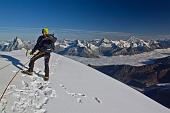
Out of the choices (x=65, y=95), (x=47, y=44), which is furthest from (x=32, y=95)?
(x=47, y=44)

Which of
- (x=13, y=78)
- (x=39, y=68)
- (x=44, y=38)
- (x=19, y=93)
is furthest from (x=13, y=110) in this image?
(x=39, y=68)

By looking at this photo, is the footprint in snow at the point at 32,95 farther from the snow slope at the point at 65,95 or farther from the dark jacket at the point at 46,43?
the dark jacket at the point at 46,43

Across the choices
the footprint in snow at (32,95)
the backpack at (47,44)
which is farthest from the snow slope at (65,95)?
the backpack at (47,44)

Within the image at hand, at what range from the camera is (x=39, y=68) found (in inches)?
928

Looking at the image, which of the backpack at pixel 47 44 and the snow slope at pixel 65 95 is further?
the backpack at pixel 47 44

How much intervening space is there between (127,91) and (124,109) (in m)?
5.63

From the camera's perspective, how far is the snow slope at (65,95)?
47.9ft

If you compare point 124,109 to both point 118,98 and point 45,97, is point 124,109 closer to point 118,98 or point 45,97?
point 118,98

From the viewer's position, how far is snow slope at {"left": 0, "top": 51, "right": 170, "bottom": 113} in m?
14.6

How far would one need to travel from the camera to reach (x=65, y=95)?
1722cm

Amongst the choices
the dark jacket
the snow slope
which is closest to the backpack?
the dark jacket

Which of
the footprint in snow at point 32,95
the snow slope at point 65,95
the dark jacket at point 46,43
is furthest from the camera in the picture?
the dark jacket at point 46,43

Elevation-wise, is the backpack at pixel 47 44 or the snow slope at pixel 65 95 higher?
the backpack at pixel 47 44

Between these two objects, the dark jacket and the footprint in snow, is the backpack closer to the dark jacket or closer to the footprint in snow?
the dark jacket
